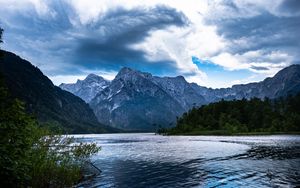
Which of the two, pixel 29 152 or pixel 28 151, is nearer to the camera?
pixel 28 151

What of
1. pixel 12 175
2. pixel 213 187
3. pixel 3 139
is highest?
pixel 3 139

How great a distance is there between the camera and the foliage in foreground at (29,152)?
96.9ft

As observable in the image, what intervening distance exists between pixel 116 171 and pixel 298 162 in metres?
35.2

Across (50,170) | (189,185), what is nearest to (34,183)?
(50,170)

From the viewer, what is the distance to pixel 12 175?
29.6 m

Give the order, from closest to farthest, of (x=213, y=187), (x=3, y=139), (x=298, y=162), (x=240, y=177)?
(x=3, y=139), (x=213, y=187), (x=240, y=177), (x=298, y=162)

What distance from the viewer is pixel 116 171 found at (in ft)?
216

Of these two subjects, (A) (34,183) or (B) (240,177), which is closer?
(A) (34,183)

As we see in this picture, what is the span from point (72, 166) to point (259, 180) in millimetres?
25616

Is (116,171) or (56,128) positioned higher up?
(56,128)

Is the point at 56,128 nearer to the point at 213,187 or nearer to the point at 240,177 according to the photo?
the point at 213,187

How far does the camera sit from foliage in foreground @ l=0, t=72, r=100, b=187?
2953cm

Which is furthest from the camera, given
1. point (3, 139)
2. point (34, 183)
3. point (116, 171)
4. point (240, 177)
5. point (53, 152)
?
point (116, 171)

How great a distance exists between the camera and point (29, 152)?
37.0 meters
